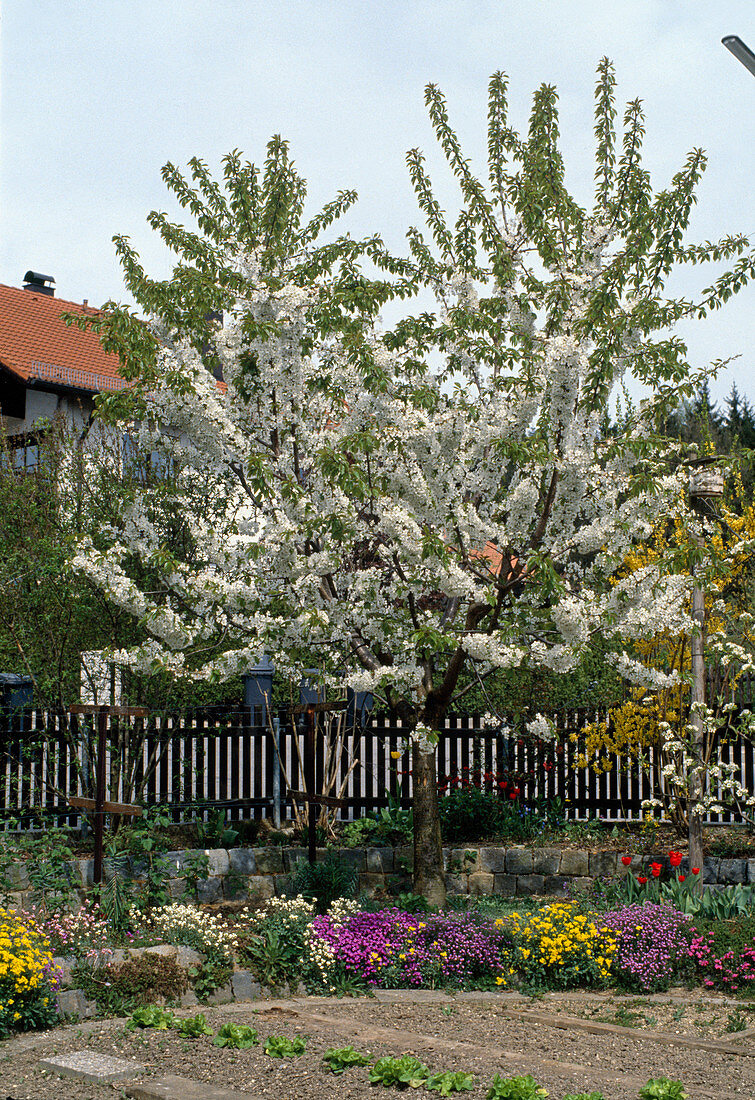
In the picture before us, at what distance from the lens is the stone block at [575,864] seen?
9758 mm

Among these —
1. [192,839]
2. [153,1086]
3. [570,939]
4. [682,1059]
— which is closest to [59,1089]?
[153,1086]

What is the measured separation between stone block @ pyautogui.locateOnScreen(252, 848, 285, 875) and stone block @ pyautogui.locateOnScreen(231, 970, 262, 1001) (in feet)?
6.43

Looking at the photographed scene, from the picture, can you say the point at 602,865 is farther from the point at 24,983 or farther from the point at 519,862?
the point at 24,983

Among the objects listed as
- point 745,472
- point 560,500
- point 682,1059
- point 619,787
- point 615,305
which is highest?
point 745,472

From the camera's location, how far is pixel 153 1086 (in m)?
4.94

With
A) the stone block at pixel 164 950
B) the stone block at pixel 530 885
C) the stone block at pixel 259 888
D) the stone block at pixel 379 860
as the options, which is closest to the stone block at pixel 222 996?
the stone block at pixel 164 950

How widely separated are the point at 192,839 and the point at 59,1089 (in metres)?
4.51

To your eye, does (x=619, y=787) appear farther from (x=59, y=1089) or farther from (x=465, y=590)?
(x=59, y=1089)

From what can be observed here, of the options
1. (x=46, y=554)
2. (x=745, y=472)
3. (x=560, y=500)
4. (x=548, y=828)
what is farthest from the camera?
(x=745, y=472)

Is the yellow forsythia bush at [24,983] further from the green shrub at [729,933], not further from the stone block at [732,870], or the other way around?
the stone block at [732,870]

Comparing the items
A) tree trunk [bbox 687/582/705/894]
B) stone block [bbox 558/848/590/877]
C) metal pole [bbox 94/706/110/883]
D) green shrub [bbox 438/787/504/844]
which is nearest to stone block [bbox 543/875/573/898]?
stone block [bbox 558/848/590/877]

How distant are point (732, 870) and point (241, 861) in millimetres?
4387

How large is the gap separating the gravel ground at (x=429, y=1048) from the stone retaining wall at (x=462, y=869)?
1911 mm

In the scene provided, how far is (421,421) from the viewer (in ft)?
25.6
